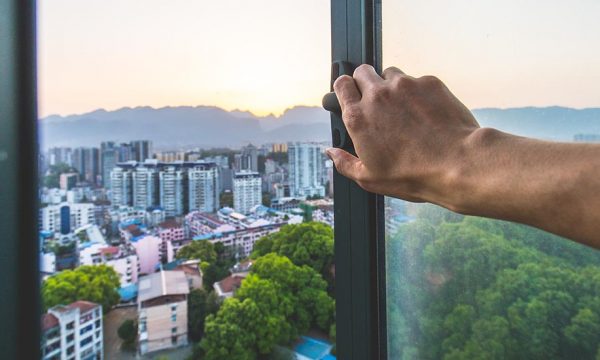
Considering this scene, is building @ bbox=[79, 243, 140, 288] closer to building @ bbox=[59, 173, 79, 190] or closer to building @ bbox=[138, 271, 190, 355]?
building @ bbox=[138, 271, 190, 355]

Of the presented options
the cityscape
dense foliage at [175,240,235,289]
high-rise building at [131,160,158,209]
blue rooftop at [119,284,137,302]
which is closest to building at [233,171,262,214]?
the cityscape

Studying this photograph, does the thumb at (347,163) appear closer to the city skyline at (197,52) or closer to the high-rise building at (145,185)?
the city skyline at (197,52)

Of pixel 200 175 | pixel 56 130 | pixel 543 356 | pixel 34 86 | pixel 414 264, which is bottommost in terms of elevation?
pixel 543 356

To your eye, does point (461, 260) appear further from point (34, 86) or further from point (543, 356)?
point (34, 86)

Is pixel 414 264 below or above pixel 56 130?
below

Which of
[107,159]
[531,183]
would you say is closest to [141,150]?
[107,159]

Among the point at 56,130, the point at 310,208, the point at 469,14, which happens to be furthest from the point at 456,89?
the point at 56,130

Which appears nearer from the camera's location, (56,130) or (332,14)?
(332,14)

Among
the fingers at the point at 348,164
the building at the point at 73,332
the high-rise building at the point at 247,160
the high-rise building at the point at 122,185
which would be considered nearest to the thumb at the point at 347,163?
the fingers at the point at 348,164
